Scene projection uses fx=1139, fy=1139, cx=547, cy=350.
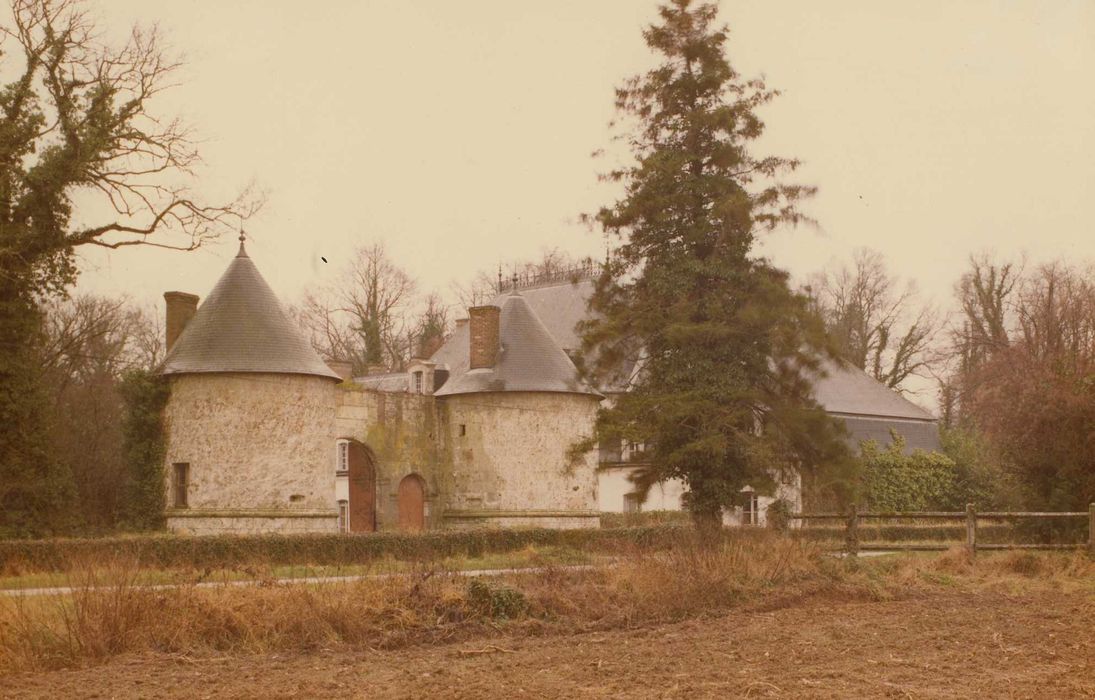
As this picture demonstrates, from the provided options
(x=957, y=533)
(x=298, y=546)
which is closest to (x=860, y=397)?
(x=957, y=533)

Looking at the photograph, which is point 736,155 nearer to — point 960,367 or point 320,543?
point 320,543

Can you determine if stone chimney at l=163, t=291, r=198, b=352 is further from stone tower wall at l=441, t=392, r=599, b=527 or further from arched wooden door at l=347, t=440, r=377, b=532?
stone tower wall at l=441, t=392, r=599, b=527

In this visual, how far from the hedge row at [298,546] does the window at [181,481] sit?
14.8 feet

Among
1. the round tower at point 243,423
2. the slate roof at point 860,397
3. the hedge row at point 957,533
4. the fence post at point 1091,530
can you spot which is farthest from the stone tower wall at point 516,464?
the fence post at point 1091,530

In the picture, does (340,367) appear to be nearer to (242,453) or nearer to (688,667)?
(242,453)

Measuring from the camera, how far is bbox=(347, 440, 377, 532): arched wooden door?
85.1ft

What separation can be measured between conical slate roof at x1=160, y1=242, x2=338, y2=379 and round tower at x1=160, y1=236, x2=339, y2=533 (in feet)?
0.07

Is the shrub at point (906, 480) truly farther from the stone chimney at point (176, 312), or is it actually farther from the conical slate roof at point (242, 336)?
the stone chimney at point (176, 312)

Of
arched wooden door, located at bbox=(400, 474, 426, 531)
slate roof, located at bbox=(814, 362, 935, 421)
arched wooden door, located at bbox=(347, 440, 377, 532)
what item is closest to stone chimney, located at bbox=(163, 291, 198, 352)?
arched wooden door, located at bbox=(347, 440, 377, 532)

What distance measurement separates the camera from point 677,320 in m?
19.1

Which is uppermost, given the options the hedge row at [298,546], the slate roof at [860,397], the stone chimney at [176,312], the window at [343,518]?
the stone chimney at [176,312]

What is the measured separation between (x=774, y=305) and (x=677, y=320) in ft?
5.38

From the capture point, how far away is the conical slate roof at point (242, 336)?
2222cm

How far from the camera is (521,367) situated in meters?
26.7
